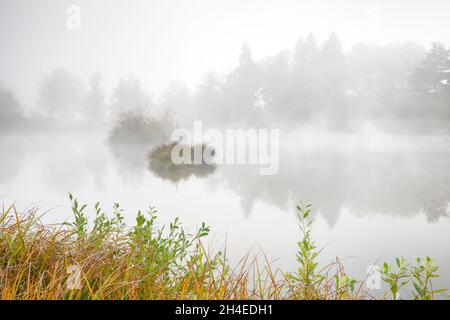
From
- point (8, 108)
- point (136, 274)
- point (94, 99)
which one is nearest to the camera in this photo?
point (136, 274)

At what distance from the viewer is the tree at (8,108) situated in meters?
26.2

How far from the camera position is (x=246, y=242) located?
312 centimetres

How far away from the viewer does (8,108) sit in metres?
27.3

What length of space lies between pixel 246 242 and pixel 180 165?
259 inches

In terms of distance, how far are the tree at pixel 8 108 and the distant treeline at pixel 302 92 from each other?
0.08 m

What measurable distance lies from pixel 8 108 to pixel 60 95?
7.23m

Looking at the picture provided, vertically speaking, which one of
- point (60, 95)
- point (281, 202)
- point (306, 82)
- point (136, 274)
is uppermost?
point (306, 82)

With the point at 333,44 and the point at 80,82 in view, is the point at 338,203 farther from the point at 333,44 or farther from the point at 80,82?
the point at 80,82

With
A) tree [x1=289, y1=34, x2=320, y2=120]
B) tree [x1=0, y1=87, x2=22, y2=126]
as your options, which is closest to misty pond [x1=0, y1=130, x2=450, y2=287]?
tree [x1=289, y1=34, x2=320, y2=120]

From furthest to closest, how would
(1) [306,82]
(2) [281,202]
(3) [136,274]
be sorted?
(1) [306,82], (2) [281,202], (3) [136,274]

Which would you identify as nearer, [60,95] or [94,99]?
[60,95]

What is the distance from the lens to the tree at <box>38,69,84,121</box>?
107 ft

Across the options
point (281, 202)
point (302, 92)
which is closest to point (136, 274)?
point (281, 202)

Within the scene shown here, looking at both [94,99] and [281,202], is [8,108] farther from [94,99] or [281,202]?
[281,202]
